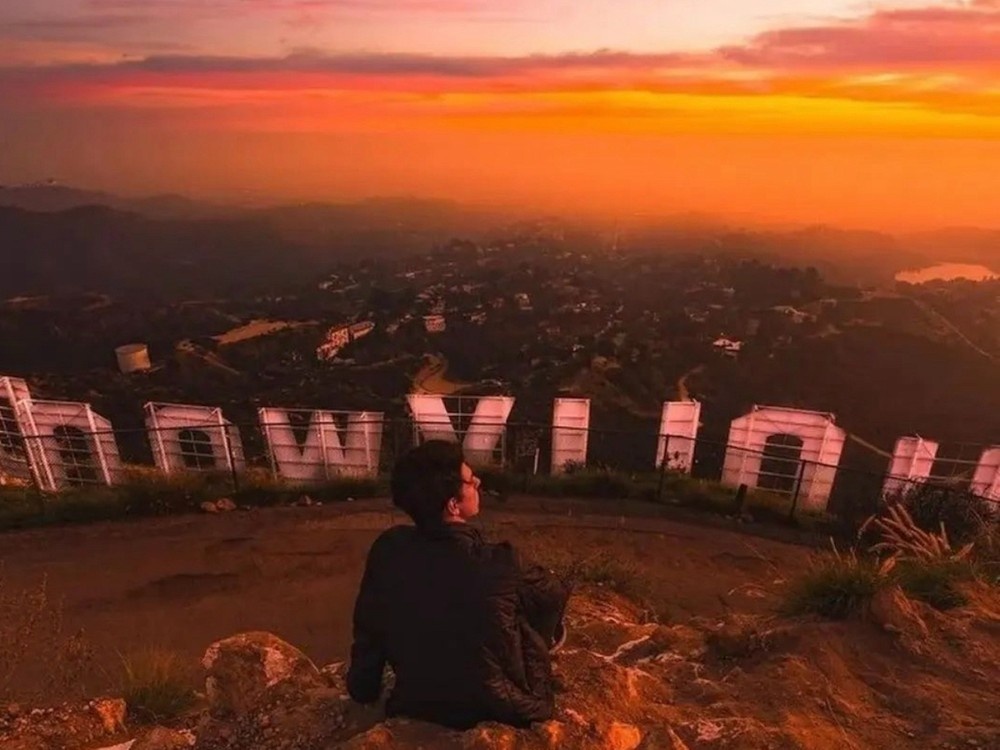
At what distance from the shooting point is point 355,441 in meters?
11.9

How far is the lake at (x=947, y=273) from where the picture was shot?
96.4 meters

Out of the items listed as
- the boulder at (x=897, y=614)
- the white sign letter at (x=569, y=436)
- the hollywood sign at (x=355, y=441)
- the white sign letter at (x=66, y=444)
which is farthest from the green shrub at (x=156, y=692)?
the white sign letter at (x=569, y=436)

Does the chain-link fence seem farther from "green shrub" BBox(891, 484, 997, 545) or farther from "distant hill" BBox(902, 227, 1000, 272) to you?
"distant hill" BBox(902, 227, 1000, 272)

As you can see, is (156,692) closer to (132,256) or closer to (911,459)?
(911,459)

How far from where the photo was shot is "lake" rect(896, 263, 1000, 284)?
316ft

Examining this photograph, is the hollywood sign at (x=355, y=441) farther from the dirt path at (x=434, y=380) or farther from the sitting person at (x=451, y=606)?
the dirt path at (x=434, y=380)

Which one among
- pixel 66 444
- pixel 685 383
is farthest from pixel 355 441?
pixel 685 383

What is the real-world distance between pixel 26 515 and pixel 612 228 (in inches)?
6562

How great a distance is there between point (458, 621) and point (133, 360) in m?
56.8

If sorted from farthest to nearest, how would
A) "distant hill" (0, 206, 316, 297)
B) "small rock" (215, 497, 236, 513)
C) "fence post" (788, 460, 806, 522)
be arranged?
"distant hill" (0, 206, 316, 297) < "fence post" (788, 460, 806, 522) < "small rock" (215, 497, 236, 513)

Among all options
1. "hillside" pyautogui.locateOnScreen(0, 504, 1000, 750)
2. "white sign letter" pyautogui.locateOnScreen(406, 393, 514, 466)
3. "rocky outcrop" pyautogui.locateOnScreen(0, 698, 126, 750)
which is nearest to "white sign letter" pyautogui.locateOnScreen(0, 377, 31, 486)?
"hillside" pyautogui.locateOnScreen(0, 504, 1000, 750)

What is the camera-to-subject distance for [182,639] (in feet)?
23.1

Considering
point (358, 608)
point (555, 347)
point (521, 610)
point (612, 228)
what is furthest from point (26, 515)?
point (612, 228)

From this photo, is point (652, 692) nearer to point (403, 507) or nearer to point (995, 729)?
point (995, 729)
